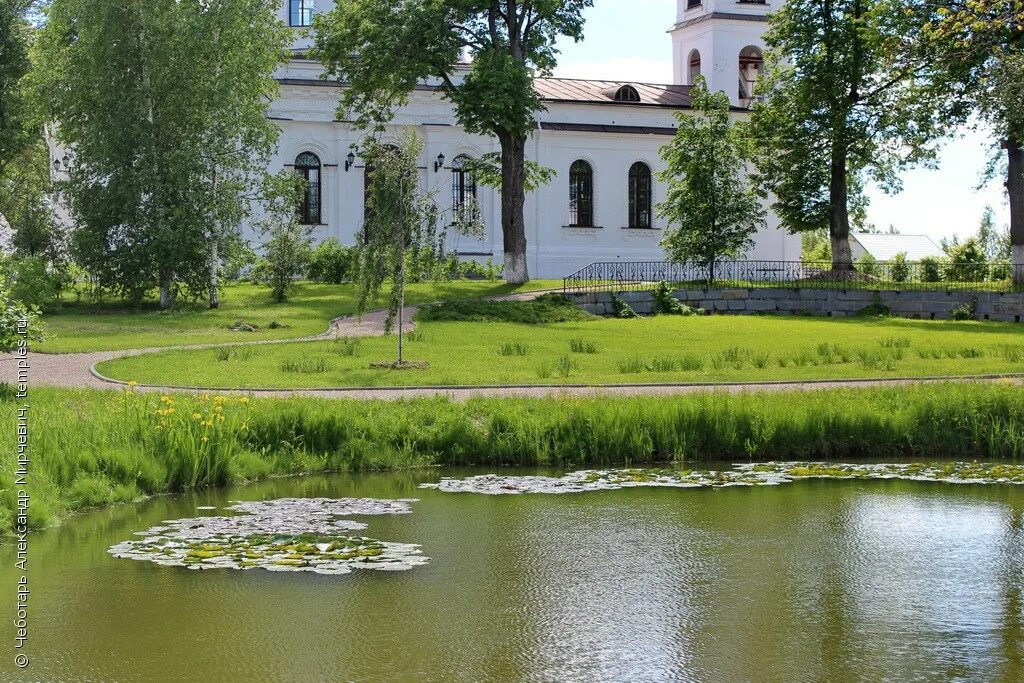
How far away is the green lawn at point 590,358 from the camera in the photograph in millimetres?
21734

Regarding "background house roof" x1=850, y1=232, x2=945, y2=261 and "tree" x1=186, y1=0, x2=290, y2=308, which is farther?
"background house roof" x1=850, y1=232, x2=945, y2=261

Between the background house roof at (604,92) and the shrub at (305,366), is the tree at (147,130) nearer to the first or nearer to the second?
the shrub at (305,366)

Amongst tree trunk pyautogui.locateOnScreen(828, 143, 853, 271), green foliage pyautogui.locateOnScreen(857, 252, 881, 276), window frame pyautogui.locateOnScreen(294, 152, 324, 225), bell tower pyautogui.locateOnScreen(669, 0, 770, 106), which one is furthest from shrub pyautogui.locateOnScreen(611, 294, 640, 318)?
bell tower pyautogui.locateOnScreen(669, 0, 770, 106)

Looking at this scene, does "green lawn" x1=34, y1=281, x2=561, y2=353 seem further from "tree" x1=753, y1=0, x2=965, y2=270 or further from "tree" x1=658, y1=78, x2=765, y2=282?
"tree" x1=753, y1=0, x2=965, y2=270

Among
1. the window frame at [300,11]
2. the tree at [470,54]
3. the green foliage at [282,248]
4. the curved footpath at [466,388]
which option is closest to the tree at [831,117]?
the tree at [470,54]

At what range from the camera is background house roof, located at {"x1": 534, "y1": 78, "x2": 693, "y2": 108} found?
183ft

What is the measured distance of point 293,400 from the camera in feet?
55.5

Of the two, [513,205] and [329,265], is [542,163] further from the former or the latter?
[329,265]

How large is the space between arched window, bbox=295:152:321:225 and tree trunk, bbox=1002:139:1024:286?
1007 inches

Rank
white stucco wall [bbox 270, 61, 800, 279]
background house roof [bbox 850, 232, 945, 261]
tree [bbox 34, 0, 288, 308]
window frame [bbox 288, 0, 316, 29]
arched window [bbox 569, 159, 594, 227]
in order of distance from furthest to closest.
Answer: background house roof [bbox 850, 232, 945, 261] → window frame [bbox 288, 0, 316, 29] → arched window [bbox 569, 159, 594, 227] → white stucco wall [bbox 270, 61, 800, 279] → tree [bbox 34, 0, 288, 308]

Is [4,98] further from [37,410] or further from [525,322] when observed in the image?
[37,410]

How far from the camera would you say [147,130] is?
36.7 metres

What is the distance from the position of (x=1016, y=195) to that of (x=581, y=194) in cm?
1856

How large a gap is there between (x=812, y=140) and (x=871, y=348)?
19970 mm
